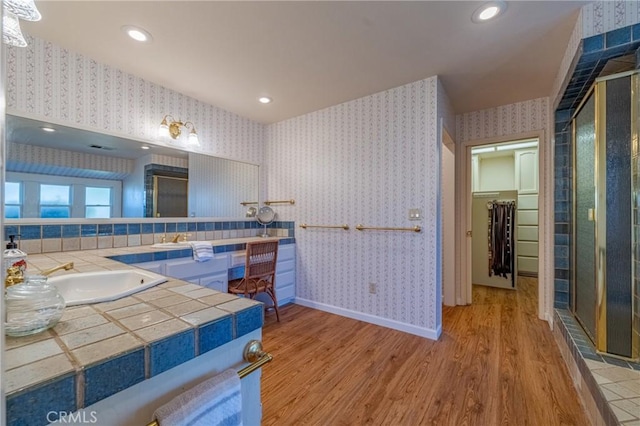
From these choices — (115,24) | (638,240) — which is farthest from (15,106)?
(638,240)

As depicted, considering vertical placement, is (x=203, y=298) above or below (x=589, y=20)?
below

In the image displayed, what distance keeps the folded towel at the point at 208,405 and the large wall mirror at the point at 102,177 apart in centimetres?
189

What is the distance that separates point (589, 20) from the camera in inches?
63.2

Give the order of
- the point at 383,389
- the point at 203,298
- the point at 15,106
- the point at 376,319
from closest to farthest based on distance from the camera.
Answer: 1. the point at 203,298
2. the point at 383,389
3. the point at 15,106
4. the point at 376,319

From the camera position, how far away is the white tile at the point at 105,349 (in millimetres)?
464

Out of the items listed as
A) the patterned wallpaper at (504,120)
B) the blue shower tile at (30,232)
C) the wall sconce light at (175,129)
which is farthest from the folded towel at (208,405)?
the patterned wallpaper at (504,120)

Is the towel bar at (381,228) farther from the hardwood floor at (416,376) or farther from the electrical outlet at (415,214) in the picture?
the hardwood floor at (416,376)

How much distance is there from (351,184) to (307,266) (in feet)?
3.75

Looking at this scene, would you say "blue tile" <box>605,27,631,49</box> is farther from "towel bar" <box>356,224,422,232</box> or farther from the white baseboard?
the white baseboard

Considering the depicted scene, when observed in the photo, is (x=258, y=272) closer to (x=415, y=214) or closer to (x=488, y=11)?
(x=415, y=214)

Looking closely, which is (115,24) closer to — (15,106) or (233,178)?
(15,106)

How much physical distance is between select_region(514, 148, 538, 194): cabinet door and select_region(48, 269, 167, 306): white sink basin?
5630 millimetres

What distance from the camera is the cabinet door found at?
463cm

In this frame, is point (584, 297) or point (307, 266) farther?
point (307, 266)
